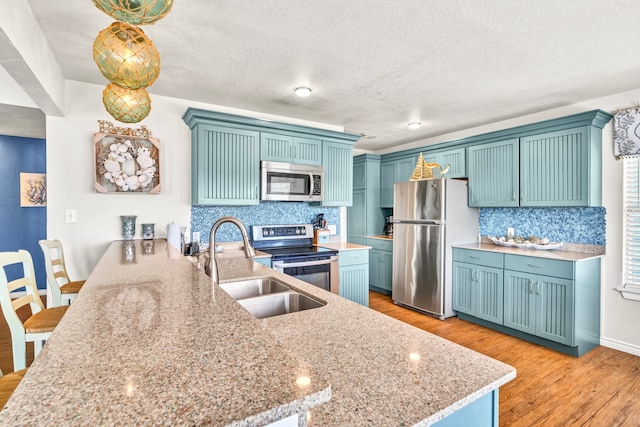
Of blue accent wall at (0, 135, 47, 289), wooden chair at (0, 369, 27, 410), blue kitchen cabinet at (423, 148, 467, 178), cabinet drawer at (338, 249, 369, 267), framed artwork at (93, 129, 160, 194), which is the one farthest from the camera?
blue accent wall at (0, 135, 47, 289)

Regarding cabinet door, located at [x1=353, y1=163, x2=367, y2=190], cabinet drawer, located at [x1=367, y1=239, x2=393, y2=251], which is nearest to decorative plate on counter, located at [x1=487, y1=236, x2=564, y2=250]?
cabinet drawer, located at [x1=367, y1=239, x2=393, y2=251]

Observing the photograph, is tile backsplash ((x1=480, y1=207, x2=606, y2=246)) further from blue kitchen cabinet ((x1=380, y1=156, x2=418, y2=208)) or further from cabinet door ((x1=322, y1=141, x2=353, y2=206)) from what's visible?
cabinet door ((x1=322, y1=141, x2=353, y2=206))

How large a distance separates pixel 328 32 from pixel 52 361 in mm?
2082

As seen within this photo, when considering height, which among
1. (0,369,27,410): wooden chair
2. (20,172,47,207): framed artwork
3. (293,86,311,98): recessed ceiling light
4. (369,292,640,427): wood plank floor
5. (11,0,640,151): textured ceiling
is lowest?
(369,292,640,427): wood plank floor

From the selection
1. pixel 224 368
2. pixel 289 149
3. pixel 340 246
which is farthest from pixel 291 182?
pixel 224 368

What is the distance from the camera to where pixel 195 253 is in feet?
10.0

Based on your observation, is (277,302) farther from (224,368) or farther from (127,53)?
(127,53)

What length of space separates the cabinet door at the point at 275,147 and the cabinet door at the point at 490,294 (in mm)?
2482

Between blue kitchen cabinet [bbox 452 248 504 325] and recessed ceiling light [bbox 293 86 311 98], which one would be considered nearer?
recessed ceiling light [bbox 293 86 311 98]

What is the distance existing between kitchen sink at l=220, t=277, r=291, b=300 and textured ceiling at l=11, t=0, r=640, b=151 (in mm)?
1516

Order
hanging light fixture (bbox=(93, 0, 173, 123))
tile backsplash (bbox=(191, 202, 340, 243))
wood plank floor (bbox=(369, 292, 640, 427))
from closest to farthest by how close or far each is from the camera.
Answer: hanging light fixture (bbox=(93, 0, 173, 123)), wood plank floor (bbox=(369, 292, 640, 427)), tile backsplash (bbox=(191, 202, 340, 243))

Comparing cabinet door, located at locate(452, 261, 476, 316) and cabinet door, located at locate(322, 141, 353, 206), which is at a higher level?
cabinet door, located at locate(322, 141, 353, 206)

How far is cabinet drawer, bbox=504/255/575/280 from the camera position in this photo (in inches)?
115

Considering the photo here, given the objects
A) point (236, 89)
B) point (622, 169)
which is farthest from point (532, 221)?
point (236, 89)
